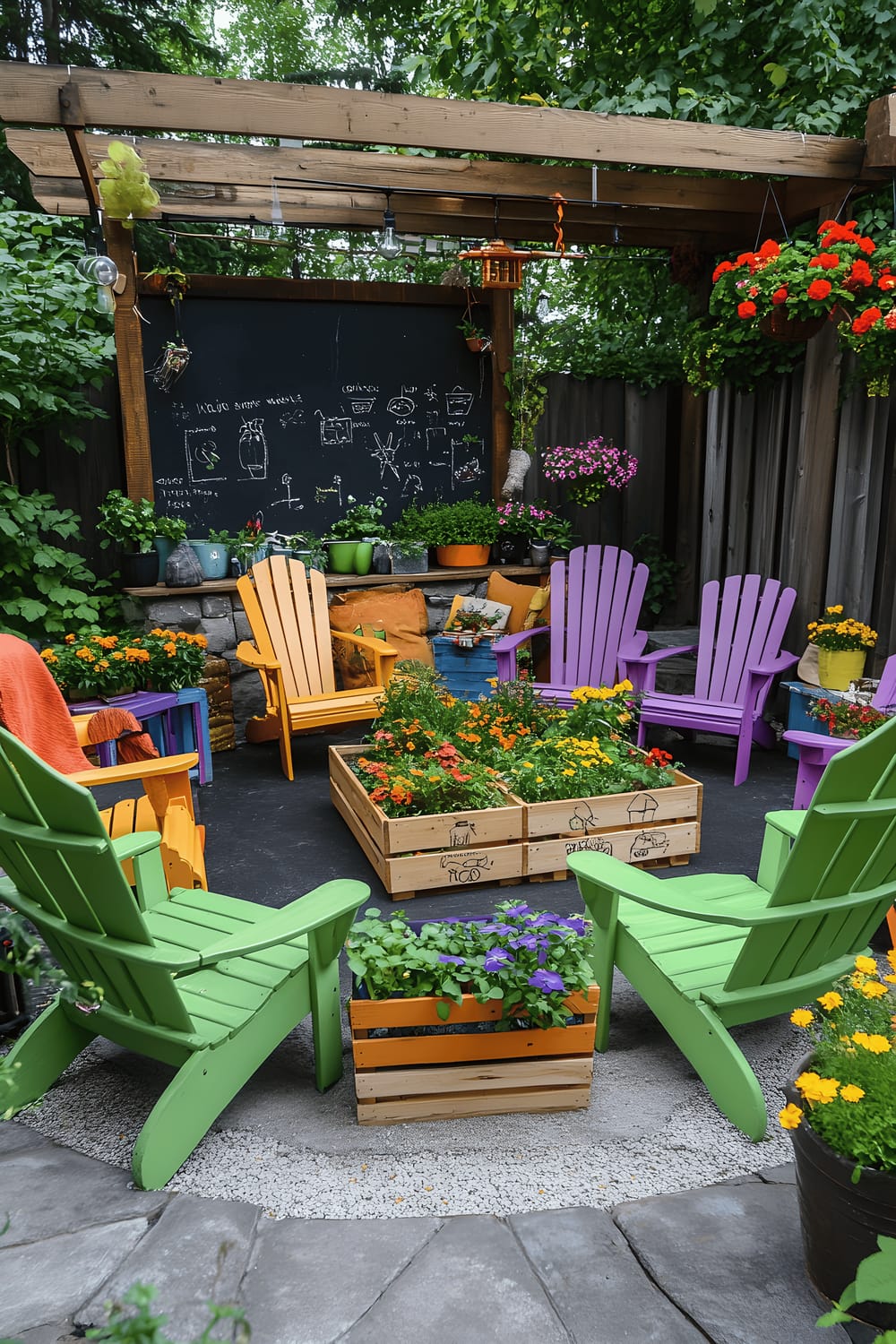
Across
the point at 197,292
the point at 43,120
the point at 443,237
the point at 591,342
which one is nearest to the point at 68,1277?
the point at 43,120

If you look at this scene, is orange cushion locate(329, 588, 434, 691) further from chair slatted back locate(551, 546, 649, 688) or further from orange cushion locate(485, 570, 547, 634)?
chair slatted back locate(551, 546, 649, 688)

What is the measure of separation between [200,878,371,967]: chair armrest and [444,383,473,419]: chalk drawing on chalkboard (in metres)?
4.50

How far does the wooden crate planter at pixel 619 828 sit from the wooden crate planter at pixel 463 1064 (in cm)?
124

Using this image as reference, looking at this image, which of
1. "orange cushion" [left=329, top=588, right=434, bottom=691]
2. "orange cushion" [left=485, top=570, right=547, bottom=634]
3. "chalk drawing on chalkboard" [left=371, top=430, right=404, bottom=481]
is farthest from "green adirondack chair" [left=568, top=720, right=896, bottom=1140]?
"chalk drawing on chalkboard" [left=371, top=430, right=404, bottom=481]

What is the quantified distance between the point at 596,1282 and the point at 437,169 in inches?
178

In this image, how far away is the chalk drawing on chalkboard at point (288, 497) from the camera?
575 cm

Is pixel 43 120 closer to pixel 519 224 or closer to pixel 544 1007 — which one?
pixel 519 224

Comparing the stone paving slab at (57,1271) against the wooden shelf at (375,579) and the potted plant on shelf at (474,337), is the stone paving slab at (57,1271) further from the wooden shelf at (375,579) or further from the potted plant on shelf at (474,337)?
the potted plant on shelf at (474,337)

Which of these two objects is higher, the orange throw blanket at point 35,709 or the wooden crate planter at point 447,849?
the orange throw blanket at point 35,709

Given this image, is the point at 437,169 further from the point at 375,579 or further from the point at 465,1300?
the point at 465,1300

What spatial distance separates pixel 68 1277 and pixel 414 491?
200 inches

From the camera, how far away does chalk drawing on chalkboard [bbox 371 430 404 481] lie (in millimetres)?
5949

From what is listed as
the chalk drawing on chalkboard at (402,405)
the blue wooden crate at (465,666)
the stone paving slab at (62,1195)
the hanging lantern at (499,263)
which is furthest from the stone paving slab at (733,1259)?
the chalk drawing on chalkboard at (402,405)

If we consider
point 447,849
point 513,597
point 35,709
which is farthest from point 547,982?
point 513,597
